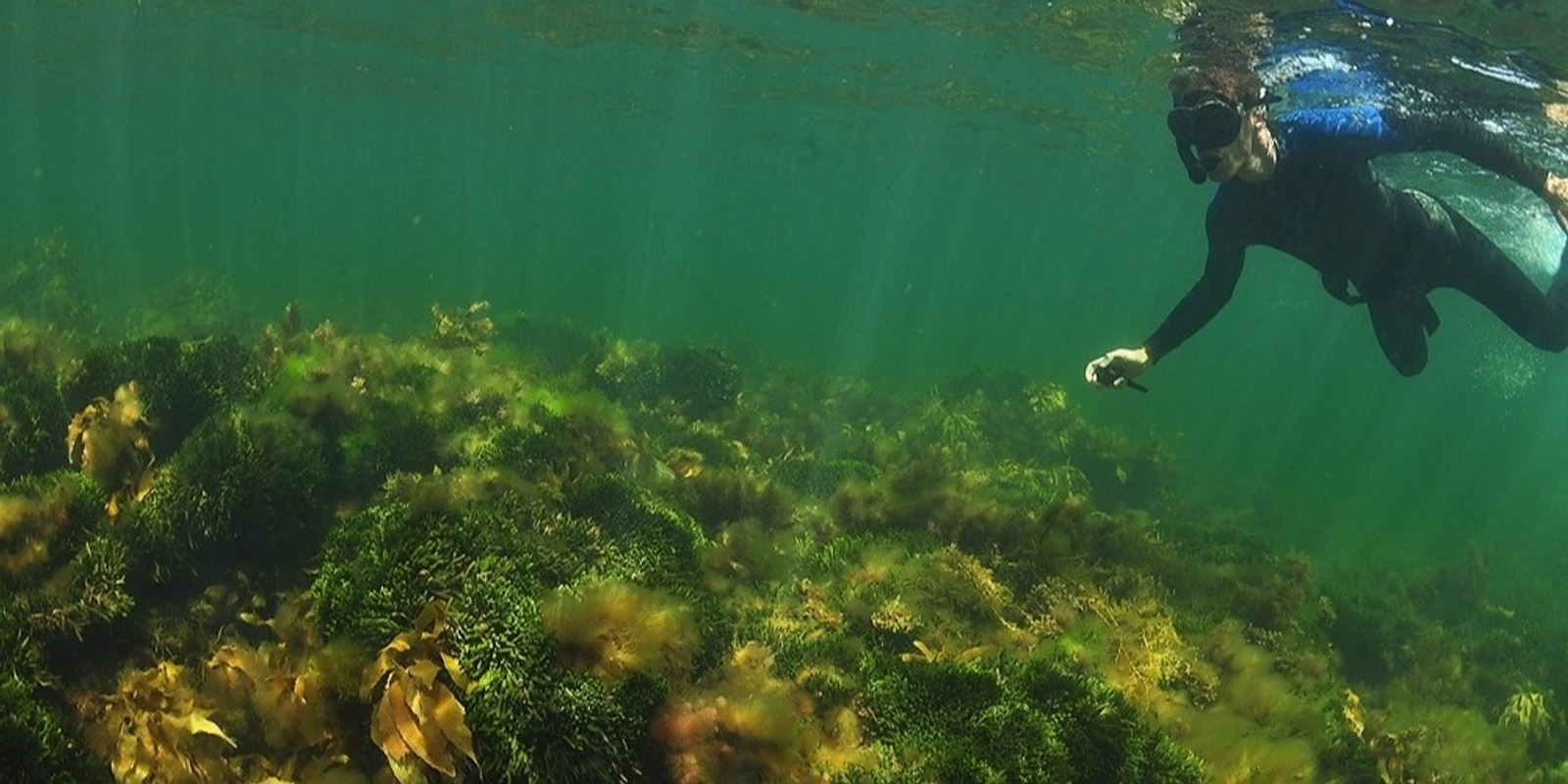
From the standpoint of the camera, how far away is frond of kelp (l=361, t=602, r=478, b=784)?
3039mm

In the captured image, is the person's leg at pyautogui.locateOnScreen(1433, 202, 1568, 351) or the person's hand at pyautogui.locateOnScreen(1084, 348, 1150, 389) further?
the person's leg at pyautogui.locateOnScreen(1433, 202, 1568, 351)

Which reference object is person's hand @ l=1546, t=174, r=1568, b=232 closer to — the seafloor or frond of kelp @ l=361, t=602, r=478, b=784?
the seafloor

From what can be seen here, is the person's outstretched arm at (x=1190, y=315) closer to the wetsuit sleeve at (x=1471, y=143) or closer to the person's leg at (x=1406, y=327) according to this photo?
the person's leg at (x=1406, y=327)

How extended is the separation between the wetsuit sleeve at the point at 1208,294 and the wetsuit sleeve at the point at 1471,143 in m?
1.52

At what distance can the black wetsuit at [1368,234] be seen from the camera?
7.09 metres

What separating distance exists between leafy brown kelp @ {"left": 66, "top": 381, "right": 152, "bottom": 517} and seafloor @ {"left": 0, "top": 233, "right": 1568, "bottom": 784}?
23 millimetres

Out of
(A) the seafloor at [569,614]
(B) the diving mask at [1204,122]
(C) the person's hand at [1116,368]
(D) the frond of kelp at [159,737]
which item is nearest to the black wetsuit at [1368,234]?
(C) the person's hand at [1116,368]

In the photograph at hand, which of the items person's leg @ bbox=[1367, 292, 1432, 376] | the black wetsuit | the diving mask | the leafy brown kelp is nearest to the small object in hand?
the black wetsuit

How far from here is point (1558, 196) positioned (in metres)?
6.42

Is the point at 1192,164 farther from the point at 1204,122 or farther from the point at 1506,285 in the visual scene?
the point at 1506,285

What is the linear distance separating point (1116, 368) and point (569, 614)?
181 inches

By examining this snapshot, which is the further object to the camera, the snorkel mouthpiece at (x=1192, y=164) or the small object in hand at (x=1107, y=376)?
the snorkel mouthpiece at (x=1192, y=164)

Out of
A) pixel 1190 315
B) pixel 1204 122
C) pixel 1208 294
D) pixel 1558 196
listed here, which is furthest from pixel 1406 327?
pixel 1204 122

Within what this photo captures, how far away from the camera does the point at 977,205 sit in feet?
256
